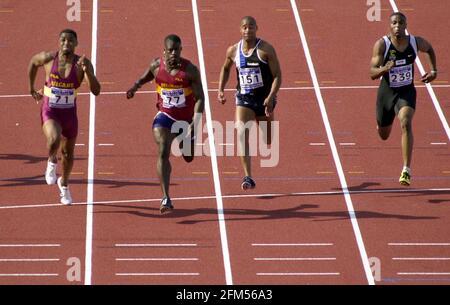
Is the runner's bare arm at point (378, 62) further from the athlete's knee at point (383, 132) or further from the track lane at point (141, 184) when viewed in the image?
the track lane at point (141, 184)

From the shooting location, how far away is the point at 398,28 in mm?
16703

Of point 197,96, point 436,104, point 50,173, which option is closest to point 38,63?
point 50,173

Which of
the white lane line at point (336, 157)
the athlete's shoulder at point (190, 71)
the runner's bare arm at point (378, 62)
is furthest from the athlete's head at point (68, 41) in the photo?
the white lane line at point (336, 157)

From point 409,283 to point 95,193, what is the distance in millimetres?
3978

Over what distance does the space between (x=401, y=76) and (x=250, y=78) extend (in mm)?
1668

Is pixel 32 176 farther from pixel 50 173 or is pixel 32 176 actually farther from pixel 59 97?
pixel 59 97

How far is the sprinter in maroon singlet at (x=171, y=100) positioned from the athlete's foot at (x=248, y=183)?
804 mm

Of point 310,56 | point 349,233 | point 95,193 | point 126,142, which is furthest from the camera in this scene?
point 310,56

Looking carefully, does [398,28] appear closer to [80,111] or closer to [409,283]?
[409,283]

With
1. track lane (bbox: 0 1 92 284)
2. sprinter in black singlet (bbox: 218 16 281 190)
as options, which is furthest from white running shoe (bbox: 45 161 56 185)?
sprinter in black singlet (bbox: 218 16 281 190)

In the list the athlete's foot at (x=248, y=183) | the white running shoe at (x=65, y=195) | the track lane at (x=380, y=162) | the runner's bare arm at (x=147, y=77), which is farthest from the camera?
the athlete's foot at (x=248, y=183)

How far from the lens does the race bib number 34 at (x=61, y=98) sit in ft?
53.4

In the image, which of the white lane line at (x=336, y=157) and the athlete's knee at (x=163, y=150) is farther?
the athlete's knee at (x=163, y=150)

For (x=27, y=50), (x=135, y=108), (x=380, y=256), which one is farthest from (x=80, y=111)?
(x=380, y=256)
